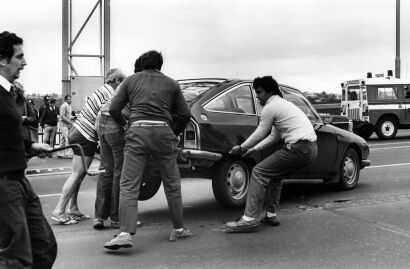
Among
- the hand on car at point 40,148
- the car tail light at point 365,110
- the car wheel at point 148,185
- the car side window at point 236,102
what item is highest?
the car tail light at point 365,110

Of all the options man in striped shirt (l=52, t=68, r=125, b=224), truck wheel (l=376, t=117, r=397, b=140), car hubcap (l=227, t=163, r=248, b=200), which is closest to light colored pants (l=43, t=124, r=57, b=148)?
man in striped shirt (l=52, t=68, r=125, b=224)

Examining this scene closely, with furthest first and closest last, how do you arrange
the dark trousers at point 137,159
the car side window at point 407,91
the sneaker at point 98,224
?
the car side window at point 407,91
the sneaker at point 98,224
the dark trousers at point 137,159

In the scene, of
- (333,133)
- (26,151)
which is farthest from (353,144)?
(26,151)

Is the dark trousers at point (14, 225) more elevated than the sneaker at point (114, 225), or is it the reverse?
the dark trousers at point (14, 225)

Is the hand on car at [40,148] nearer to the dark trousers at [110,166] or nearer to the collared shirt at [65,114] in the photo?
the dark trousers at [110,166]

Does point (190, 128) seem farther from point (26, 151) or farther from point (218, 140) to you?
point (26, 151)

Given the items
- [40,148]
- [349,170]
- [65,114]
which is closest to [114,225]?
[40,148]

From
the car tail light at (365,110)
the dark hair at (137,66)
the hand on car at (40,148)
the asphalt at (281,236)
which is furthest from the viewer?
the car tail light at (365,110)

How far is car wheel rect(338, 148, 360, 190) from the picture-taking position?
8836mm

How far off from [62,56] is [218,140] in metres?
11.4

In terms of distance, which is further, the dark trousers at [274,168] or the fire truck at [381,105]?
the fire truck at [381,105]

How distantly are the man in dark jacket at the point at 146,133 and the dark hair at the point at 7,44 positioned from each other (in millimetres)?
2127

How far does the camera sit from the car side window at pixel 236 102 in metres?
7.34

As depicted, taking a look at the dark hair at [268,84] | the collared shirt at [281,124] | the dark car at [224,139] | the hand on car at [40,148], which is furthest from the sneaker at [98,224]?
the hand on car at [40,148]
